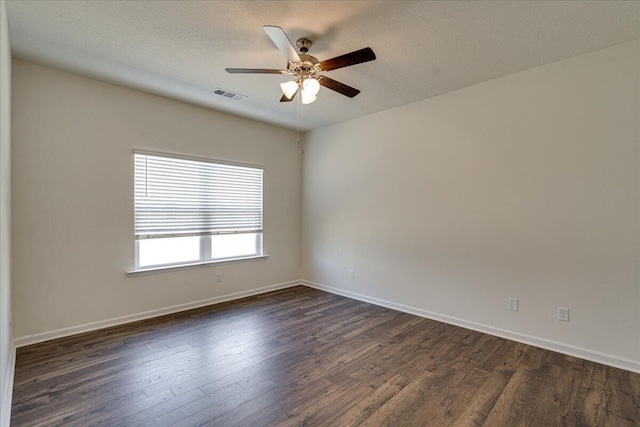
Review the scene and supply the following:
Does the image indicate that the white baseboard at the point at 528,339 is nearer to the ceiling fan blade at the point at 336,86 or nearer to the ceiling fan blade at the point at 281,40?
the ceiling fan blade at the point at 336,86

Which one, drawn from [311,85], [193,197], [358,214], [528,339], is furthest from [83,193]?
[528,339]

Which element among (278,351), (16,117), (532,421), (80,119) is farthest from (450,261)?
(16,117)

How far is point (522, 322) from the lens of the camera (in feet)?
10.3

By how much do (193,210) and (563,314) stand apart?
14.4 feet

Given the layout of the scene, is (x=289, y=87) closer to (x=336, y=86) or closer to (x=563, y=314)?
(x=336, y=86)

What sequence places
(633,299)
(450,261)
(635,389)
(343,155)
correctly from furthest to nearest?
(343,155) < (450,261) < (633,299) < (635,389)

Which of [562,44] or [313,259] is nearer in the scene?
[562,44]

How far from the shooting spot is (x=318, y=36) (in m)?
2.51

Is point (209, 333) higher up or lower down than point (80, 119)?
lower down

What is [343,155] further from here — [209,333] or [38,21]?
[38,21]

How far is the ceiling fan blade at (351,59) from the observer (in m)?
2.11

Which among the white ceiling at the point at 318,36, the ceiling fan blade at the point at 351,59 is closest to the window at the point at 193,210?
the white ceiling at the point at 318,36

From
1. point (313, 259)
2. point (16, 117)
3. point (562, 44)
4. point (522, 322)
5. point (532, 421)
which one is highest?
point (562, 44)

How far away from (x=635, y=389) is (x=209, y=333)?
375cm
